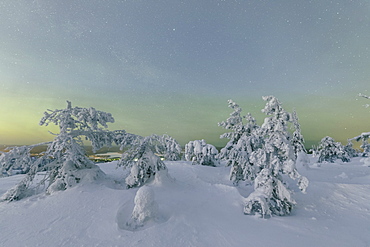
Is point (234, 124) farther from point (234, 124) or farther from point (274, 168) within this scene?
point (274, 168)

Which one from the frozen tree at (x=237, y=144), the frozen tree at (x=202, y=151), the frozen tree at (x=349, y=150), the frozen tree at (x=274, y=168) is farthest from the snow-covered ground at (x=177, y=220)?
the frozen tree at (x=349, y=150)

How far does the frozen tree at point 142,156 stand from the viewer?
31.7ft

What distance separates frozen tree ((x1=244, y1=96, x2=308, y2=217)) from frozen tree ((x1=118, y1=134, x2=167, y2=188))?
4.88 meters

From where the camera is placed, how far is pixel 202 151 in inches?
730

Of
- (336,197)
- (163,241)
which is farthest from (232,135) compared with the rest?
(163,241)

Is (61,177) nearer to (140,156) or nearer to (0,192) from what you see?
(140,156)

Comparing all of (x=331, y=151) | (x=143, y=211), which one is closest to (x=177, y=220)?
(x=143, y=211)

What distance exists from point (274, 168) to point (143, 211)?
5745mm

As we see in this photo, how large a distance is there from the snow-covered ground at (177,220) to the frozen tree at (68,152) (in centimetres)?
65

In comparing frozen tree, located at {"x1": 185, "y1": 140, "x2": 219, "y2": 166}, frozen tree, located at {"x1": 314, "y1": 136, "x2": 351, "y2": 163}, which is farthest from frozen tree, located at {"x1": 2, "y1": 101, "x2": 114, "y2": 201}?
frozen tree, located at {"x1": 314, "y1": 136, "x2": 351, "y2": 163}

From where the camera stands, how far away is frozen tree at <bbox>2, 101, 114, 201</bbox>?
8.95 metres

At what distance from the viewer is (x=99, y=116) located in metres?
9.91

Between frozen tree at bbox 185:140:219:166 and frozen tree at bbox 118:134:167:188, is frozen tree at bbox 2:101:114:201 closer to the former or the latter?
frozen tree at bbox 118:134:167:188

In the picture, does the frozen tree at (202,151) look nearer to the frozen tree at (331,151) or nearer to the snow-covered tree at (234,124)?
the snow-covered tree at (234,124)
